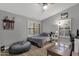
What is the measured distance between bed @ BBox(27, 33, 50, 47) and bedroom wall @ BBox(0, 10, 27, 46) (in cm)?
13

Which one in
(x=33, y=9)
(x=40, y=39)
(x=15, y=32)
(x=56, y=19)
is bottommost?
(x=40, y=39)

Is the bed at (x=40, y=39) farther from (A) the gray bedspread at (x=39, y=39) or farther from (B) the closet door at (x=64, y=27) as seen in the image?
(B) the closet door at (x=64, y=27)

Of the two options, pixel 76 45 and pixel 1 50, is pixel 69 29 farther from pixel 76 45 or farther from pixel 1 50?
pixel 1 50

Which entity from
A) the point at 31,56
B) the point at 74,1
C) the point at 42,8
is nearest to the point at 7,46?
the point at 31,56

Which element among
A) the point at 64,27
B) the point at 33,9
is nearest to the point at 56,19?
the point at 64,27

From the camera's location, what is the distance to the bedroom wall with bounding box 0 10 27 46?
4.60 ft

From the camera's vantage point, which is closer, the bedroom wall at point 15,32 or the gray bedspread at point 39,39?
the bedroom wall at point 15,32

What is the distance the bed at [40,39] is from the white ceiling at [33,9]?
0.29m

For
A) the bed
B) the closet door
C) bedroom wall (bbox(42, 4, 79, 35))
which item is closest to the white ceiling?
bedroom wall (bbox(42, 4, 79, 35))

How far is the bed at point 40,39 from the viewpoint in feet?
4.98

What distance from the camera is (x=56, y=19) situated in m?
1.53

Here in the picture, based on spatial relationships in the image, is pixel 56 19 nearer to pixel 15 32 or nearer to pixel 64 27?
pixel 64 27

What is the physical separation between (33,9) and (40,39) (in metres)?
0.49

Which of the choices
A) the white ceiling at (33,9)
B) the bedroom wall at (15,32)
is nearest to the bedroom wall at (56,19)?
the white ceiling at (33,9)
